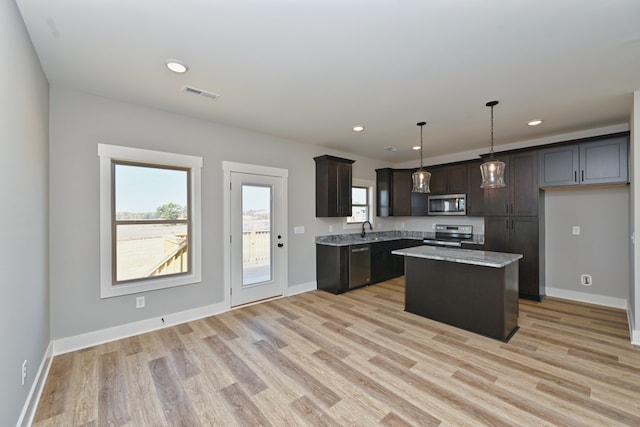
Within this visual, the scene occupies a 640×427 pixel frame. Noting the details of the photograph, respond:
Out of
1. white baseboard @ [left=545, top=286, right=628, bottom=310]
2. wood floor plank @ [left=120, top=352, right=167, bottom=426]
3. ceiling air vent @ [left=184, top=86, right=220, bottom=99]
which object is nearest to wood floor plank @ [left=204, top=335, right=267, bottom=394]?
wood floor plank @ [left=120, top=352, right=167, bottom=426]

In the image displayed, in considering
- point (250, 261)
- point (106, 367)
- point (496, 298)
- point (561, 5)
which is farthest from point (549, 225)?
point (106, 367)

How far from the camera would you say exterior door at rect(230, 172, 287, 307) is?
4074 mm

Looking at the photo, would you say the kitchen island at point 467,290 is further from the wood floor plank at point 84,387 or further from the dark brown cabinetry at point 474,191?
the wood floor plank at point 84,387

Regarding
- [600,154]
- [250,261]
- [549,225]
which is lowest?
[250,261]

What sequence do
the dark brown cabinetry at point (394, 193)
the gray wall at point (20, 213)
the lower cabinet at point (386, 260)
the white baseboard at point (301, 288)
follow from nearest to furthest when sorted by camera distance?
the gray wall at point (20, 213)
the white baseboard at point (301, 288)
the lower cabinet at point (386, 260)
the dark brown cabinetry at point (394, 193)

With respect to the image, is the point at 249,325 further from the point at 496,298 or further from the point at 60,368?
the point at 496,298

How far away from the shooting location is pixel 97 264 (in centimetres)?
299

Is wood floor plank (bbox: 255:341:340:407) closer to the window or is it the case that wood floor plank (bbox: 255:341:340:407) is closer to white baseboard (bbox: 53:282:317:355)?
white baseboard (bbox: 53:282:317:355)

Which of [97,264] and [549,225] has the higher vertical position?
[549,225]

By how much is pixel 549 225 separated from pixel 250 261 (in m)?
4.98

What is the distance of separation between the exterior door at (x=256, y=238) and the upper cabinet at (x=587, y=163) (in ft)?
13.7

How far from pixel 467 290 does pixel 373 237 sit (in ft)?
8.77

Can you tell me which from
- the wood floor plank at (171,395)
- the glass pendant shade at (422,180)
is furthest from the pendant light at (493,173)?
the wood floor plank at (171,395)

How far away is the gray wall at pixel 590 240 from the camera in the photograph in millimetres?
4027
